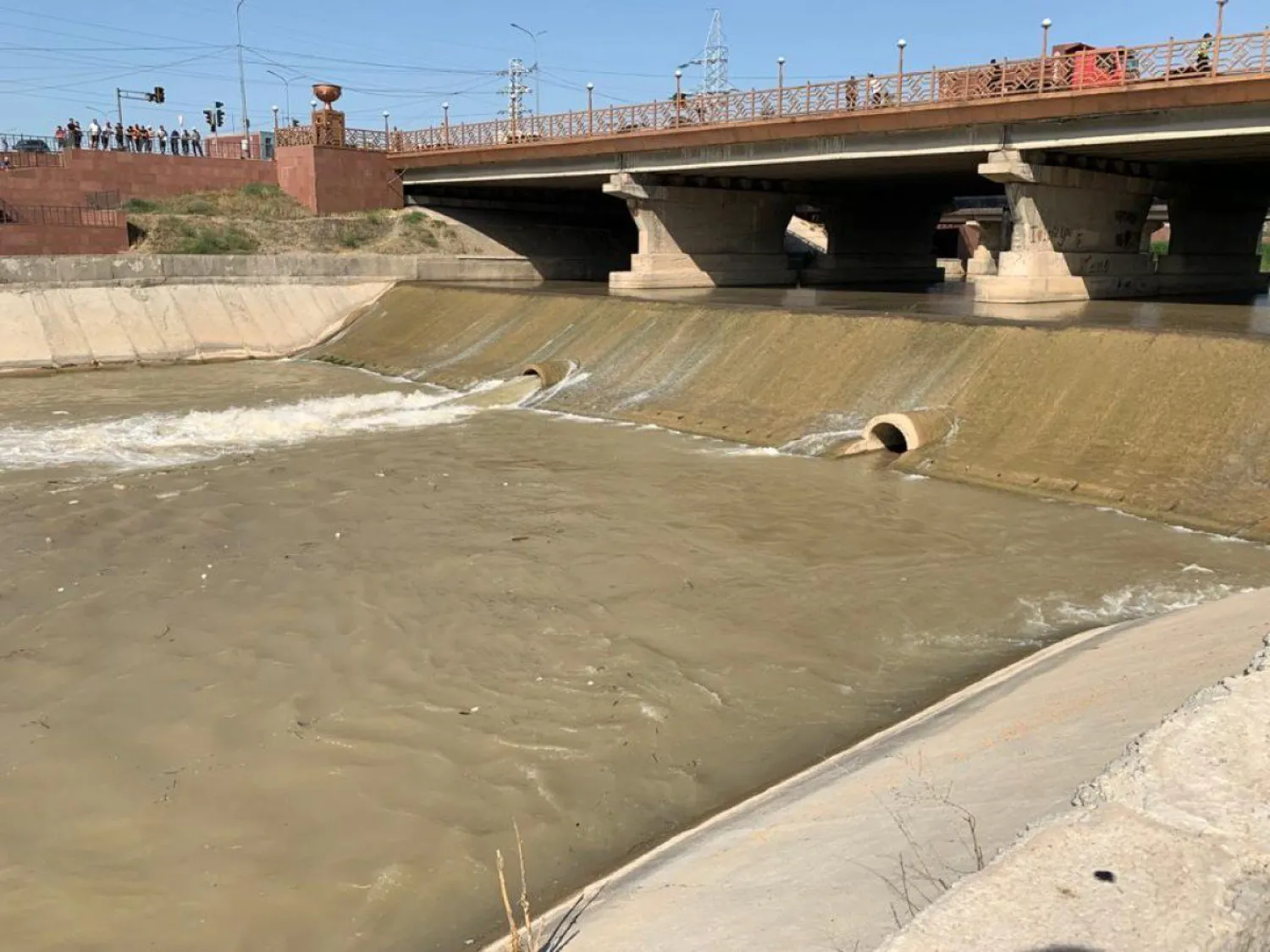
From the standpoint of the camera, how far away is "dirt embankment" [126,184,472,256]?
34.6 m

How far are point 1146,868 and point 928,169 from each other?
2761 centimetres

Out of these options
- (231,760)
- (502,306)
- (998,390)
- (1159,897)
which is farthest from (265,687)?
(502,306)

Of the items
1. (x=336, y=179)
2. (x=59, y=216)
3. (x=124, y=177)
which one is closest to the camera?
(x=59, y=216)

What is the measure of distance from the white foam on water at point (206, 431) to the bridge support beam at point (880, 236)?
2000 cm

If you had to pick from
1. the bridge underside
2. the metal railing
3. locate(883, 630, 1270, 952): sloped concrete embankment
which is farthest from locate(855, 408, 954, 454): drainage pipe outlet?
the metal railing

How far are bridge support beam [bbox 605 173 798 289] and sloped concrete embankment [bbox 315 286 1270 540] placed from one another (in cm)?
770

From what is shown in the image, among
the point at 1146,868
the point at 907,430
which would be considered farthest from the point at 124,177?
the point at 1146,868

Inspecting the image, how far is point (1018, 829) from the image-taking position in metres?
4.19

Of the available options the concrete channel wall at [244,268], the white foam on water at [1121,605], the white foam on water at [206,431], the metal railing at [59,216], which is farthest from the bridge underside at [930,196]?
the white foam on water at [1121,605]

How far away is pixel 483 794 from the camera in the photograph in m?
6.19

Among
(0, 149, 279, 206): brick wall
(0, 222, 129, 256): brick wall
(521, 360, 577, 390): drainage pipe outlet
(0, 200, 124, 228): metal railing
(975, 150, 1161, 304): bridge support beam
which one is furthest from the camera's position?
(0, 149, 279, 206): brick wall

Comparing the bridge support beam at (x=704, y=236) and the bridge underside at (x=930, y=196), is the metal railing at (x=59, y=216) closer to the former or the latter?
the bridge underside at (x=930, y=196)

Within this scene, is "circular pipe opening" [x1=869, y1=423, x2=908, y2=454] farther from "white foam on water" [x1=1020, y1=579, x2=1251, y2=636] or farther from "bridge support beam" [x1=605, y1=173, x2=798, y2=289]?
"bridge support beam" [x1=605, y1=173, x2=798, y2=289]

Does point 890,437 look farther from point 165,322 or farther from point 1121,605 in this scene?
point 165,322
